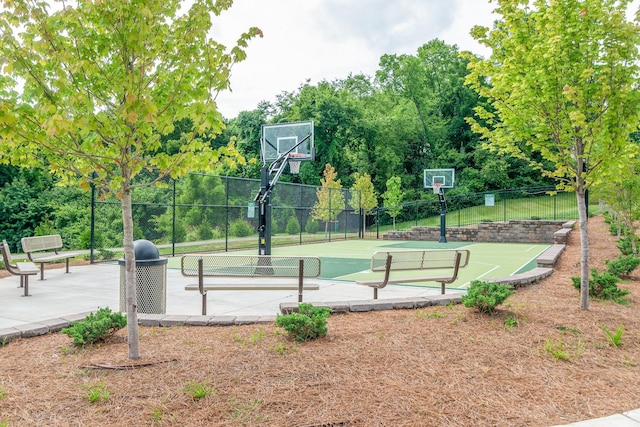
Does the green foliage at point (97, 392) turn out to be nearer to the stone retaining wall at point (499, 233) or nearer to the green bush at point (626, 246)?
the green bush at point (626, 246)

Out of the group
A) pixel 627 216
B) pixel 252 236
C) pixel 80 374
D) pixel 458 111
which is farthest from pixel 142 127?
pixel 458 111

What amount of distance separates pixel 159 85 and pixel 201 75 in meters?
0.38

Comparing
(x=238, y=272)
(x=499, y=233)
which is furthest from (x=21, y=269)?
(x=499, y=233)

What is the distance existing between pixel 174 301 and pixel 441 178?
24399mm

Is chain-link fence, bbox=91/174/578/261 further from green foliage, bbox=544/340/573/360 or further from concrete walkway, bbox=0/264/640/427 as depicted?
green foliage, bbox=544/340/573/360

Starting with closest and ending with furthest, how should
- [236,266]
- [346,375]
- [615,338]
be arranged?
[346,375] → [615,338] → [236,266]

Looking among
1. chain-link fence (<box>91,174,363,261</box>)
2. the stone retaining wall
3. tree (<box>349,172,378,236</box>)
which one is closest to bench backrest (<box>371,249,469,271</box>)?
chain-link fence (<box>91,174,363,261</box>)

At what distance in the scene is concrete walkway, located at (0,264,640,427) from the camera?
509 centimetres

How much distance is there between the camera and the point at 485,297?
16.8ft

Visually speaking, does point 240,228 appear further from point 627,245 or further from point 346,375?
point 346,375

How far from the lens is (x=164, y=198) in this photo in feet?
69.2

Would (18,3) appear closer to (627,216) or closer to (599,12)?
(599,12)

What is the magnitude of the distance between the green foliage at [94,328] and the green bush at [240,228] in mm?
15830

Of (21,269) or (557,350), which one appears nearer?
(557,350)
